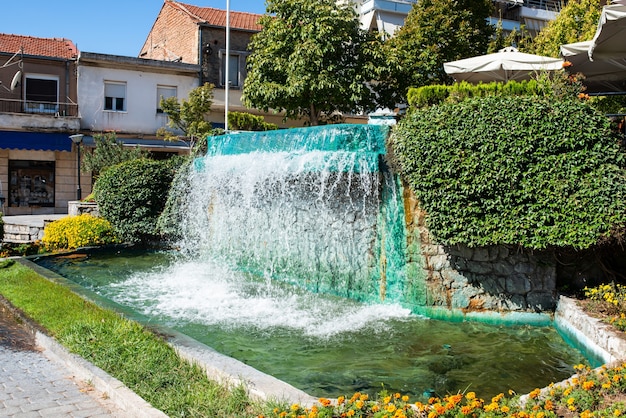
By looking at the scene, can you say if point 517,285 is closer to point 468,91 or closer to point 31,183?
point 468,91

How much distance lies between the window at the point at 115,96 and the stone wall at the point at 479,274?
73.3 feet

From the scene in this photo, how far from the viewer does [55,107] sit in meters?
27.7

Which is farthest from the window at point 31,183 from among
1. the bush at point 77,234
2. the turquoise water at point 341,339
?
the turquoise water at point 341,339

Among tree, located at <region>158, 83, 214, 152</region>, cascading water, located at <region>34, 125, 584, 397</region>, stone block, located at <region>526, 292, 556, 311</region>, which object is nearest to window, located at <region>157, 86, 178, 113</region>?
tree, located at <region>158, 83, 214, 152</region>

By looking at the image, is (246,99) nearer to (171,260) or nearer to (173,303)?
(171,260)

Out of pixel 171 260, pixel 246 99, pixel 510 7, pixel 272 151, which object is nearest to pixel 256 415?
pixel 272 151

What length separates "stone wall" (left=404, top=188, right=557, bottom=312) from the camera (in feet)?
29.2

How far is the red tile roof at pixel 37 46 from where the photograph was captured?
27.7m

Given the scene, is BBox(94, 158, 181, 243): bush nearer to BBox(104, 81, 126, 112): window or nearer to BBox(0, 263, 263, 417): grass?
BBox(0, 263, 263, 417): grass

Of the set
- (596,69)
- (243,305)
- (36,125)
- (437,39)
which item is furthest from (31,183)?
(596,69)

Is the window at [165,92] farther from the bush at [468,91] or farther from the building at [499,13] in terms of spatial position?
the bush at [468,91]

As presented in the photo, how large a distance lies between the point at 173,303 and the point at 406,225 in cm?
386

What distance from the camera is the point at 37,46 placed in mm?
28609

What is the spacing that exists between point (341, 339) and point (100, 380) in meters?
3.13
